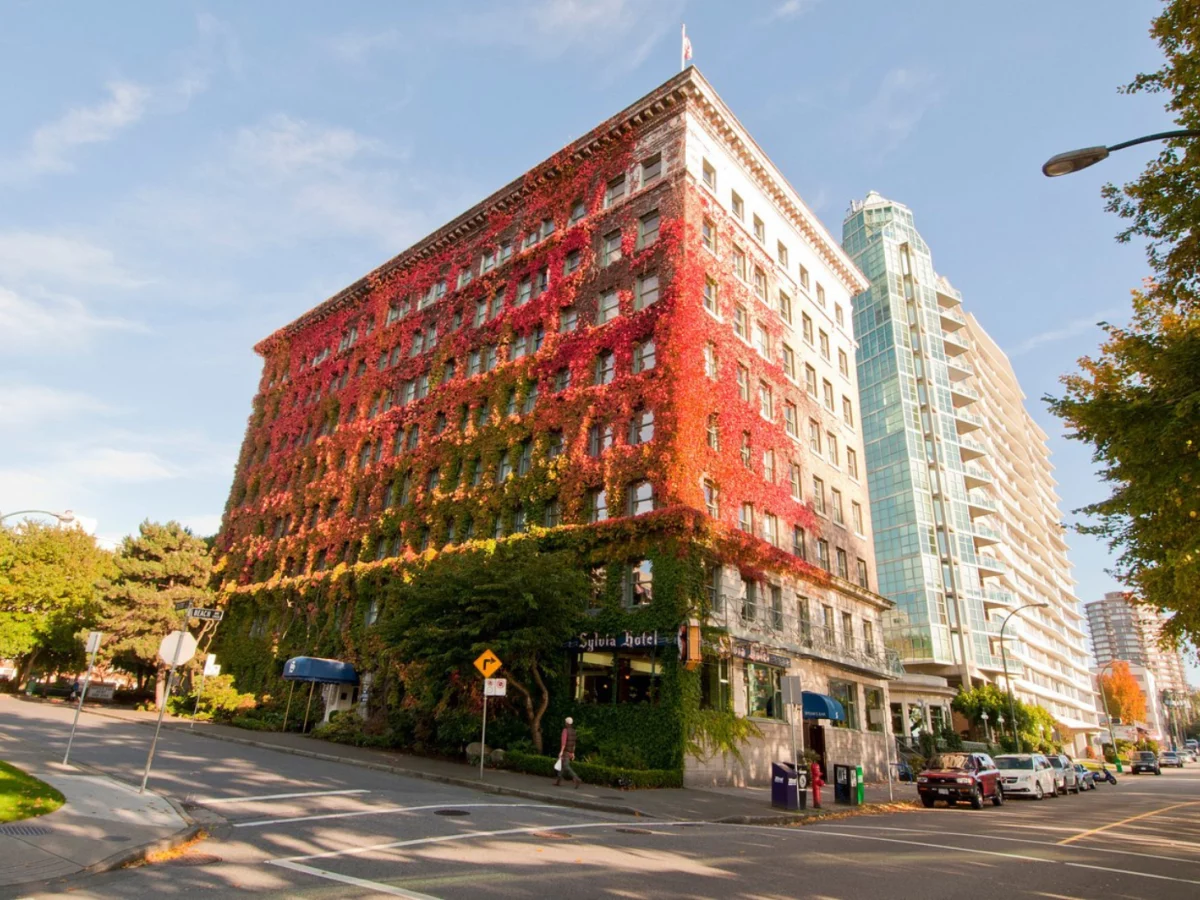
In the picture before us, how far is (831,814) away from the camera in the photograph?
19.6 metres

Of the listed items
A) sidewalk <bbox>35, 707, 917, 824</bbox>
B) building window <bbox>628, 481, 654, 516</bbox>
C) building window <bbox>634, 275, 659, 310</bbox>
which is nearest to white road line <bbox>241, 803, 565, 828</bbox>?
sidewalk <bbox>35, 707, 917, 824</bbox>

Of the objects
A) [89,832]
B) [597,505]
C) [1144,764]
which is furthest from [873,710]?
[1144,764]

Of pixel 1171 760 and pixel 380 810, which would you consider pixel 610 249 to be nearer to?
pixel 380 810

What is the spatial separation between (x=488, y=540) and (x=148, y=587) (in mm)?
23684

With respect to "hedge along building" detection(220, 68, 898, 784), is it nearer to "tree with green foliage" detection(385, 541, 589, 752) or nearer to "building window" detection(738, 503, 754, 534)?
"building window" detection(738, 503, 754, 534)

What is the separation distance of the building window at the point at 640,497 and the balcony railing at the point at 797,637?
4.69 meters

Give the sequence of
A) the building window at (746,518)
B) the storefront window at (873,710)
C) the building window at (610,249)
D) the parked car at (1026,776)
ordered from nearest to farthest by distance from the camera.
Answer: the parked car at (1026,776) < the building window at (746,518) < the building window at (610,249) < the storefront window at (873,710)

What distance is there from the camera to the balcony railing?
89.9ft

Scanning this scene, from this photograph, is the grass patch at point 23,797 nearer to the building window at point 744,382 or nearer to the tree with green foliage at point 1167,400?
the tree with green foliage at point 1167,400

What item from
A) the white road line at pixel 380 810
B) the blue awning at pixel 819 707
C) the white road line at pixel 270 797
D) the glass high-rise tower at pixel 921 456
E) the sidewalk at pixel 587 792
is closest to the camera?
the white road line at pixel 380 810

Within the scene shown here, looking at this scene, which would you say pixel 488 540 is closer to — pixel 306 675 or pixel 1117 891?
pixel 306 675

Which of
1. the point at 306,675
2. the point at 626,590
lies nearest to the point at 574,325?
the point at 626,590

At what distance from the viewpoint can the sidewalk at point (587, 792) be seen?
17344 mm

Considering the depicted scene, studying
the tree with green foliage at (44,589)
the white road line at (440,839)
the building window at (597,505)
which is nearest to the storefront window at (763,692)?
the building window at (597,505)
